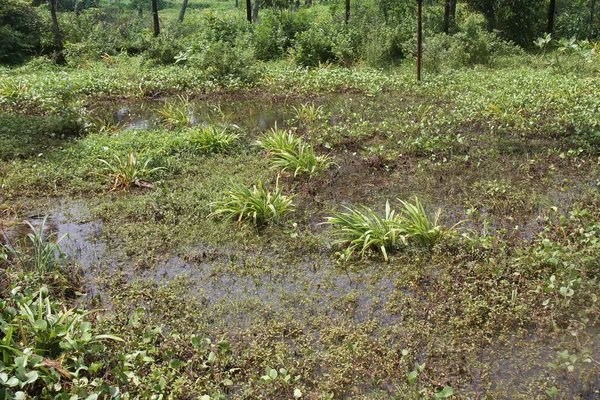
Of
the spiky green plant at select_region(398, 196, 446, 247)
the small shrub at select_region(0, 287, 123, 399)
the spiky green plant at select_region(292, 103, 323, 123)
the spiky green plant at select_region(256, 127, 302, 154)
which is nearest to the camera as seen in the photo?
the small shrub at select_region(0, 287, 123, 399)

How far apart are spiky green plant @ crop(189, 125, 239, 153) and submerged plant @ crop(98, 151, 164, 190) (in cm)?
84

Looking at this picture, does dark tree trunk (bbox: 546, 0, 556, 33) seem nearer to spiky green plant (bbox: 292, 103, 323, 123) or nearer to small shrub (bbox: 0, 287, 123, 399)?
→ spiky green plant (bbox: 292, 103, 323, 123)

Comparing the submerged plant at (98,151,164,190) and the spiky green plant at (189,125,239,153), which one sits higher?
the spiky green plant at (189,125,239,153)

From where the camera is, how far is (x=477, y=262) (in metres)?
4.50

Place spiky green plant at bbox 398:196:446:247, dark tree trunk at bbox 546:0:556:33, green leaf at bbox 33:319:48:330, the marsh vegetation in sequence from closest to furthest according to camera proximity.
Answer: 1. green leaf at bbox 33:319:48:330
2. the marsh vegetation
3. spiky green plant at bbox 398:196:446:247
4. dark tree trunk at bbox 546:0:556:33

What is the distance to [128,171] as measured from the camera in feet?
21.5

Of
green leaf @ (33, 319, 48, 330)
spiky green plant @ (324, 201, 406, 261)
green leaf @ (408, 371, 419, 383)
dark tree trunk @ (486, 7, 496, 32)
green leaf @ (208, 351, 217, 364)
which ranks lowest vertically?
green leaf @ (208, 351, 217, 364)

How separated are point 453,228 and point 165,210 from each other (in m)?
3.00

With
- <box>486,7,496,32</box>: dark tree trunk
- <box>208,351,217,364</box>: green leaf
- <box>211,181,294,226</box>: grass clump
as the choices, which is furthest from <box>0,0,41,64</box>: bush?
<box>208,351,217,364</box>: green leaf

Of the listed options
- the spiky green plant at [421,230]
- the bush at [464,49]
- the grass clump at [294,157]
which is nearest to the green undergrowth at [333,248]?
the spiky green plant at [421,230]

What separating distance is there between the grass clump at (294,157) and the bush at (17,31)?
1030 centimetres

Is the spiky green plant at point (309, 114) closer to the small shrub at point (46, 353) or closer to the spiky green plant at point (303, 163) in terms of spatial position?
the spiky green plant at point (303, 163)

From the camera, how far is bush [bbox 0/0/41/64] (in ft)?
46.1

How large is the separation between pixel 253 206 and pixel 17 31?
12.7 meters
